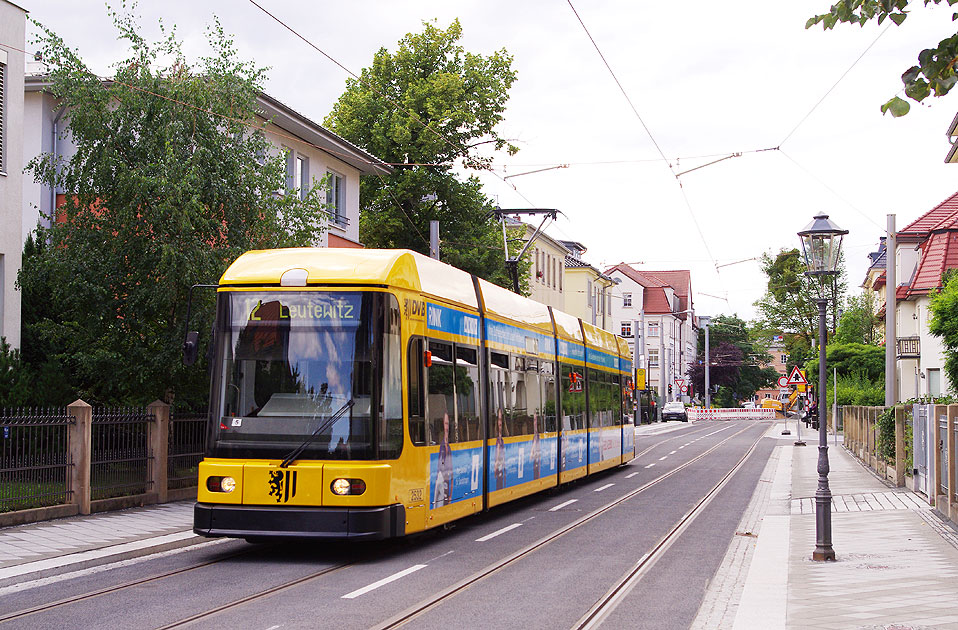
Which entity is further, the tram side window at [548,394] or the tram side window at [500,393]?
the tram side window at [548,394]

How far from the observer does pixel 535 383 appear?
60.3 feet

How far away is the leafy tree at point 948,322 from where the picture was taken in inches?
1003

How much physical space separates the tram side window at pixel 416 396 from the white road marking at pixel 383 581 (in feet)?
5.01

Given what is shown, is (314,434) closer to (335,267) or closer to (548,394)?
(335,267)

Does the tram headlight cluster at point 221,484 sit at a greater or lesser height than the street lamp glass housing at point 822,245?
lesser

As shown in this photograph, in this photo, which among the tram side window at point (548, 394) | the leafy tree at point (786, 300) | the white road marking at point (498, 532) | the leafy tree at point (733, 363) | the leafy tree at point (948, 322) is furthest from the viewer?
the leafy tree at point (733, 363)

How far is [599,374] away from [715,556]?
12.1 metres

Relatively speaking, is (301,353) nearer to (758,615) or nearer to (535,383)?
(758,615)

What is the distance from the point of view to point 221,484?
1157 cm

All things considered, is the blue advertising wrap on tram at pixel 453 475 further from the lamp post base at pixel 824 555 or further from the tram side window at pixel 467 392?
the lamp post base at pixel 824 555

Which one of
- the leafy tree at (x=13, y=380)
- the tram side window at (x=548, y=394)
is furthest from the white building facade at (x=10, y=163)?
the tram side window at (x=548, y=394)

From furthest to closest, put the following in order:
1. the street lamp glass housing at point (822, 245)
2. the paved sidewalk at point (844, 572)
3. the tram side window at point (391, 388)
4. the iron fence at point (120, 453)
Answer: the iron fence at point (120, 453)
the street lamp glass housing at point (822, 245)
the tram side window at point (391, 388)
the paved sidewalk at point (844, 572)

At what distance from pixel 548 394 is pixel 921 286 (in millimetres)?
32014

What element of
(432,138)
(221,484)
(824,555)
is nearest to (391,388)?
(221,484)
